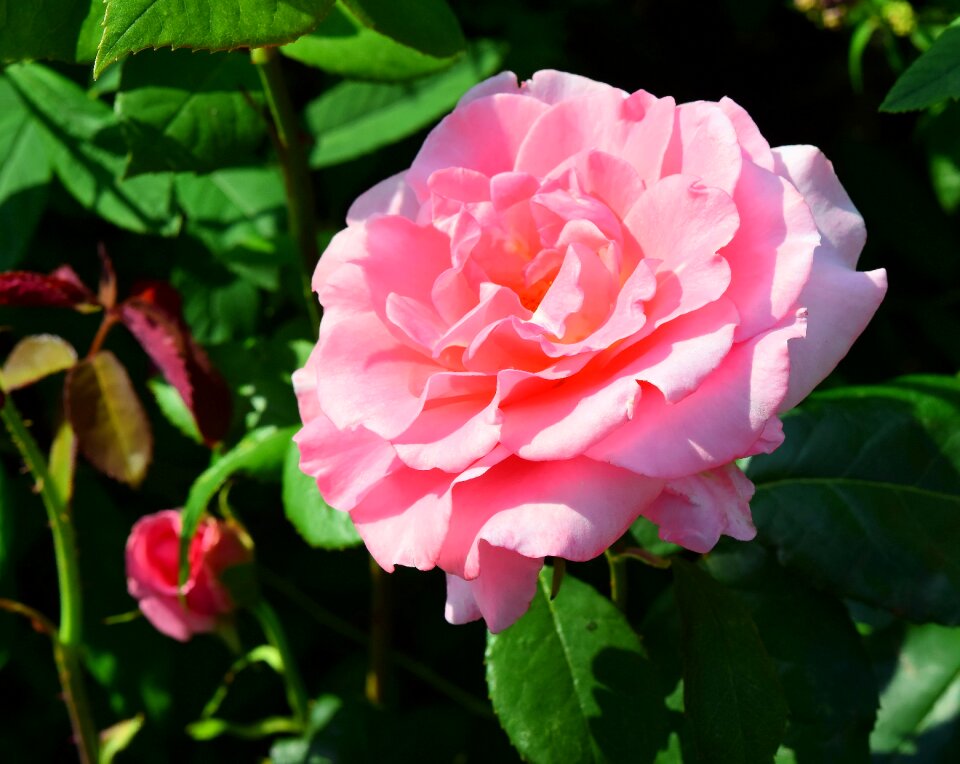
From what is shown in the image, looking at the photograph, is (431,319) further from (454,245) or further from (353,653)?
(353,653)

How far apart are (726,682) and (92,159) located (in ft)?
2.85

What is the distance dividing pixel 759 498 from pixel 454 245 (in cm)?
35

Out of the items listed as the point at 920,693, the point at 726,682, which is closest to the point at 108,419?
the point at 726,682

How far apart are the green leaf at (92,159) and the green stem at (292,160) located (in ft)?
0.71

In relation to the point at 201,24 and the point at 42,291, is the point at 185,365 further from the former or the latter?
the point at 201,24

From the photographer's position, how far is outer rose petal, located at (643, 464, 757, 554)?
0.55 meters

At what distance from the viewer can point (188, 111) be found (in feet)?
2.99

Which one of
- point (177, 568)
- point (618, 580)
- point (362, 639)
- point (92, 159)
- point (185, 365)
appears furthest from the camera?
point (362, 639)

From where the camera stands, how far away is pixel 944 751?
1044mm

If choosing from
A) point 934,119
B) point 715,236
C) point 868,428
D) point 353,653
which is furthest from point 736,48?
point 715,236

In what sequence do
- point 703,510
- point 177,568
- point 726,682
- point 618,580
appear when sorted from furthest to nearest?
point 177,568 → point 618,580 → point 726,682 → point 703,510

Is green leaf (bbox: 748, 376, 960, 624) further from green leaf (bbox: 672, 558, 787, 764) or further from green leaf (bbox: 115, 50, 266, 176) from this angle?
green leaf (bbox: 115, 50, 266, 176)

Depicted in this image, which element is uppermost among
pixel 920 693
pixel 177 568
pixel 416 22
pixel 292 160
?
pixel 416 22

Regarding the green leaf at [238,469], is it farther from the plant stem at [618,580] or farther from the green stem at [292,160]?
the plant stem at [618,580]
